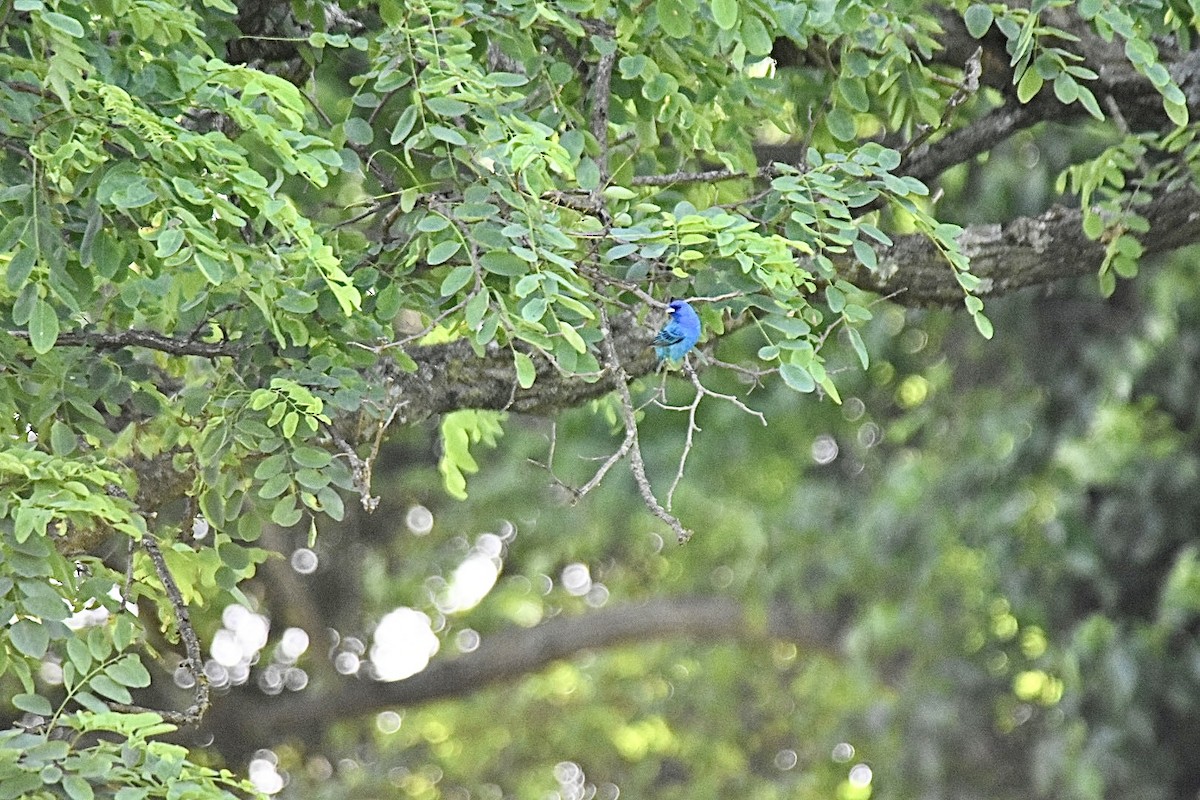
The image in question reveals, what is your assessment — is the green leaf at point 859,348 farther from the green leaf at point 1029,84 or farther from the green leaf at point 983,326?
the green leaf at point 1029,84

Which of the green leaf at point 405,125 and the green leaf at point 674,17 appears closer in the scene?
the green leaf at point 405,125

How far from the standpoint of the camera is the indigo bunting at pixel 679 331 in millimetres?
1901

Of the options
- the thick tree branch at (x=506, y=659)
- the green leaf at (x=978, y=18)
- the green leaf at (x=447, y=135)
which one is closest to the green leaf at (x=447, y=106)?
the green leaf at (x=447, y=135)

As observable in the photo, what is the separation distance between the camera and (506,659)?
5.73 metres

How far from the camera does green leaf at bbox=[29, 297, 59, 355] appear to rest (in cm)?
178

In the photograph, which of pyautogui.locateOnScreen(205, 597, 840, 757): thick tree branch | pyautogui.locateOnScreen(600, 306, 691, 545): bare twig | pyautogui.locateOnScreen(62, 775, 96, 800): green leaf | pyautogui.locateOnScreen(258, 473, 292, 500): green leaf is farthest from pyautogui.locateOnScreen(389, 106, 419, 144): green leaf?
pyautogui.locateOnScreen(205, 597, 840, 757): thick tree branch

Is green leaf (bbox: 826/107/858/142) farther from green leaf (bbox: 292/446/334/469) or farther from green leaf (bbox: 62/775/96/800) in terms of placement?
green leaf (bbox: 62/775/96/800)

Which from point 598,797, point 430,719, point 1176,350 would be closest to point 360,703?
point 430,719

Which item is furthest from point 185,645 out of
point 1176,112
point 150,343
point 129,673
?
point 1176,112

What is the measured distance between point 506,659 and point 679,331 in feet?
13.0

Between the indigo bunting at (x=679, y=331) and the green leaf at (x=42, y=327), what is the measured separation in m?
0.67

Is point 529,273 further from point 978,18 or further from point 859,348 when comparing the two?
point 978,18

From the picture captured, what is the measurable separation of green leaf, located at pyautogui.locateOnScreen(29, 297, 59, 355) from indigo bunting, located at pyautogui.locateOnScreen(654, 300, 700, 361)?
673 mm

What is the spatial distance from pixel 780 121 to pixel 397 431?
2.41 ft
